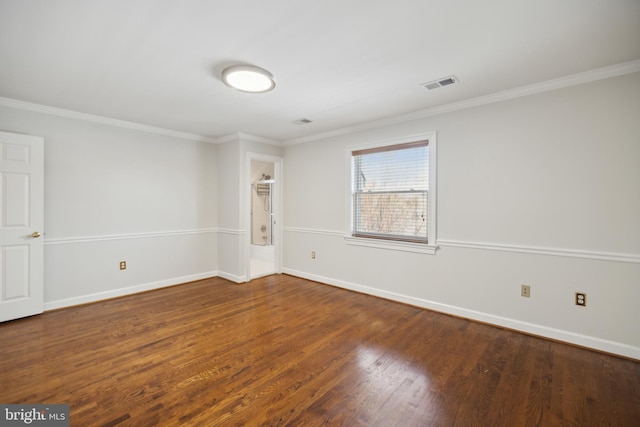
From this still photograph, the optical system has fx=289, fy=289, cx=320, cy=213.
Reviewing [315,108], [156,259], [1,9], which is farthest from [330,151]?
[1,9]

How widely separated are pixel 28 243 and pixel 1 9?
8.43 ft

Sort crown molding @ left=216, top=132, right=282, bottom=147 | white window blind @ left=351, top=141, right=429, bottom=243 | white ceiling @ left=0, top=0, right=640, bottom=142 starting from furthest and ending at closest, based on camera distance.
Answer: crown molding @ left=216, top=132, right=282, bottom=147
white window blind @ left=351, top=141, right=429, bottom=243
white ceiling @ left=0, top=0, right=640, bottom=142

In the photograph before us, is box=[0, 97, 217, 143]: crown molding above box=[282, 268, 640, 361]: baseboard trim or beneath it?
above

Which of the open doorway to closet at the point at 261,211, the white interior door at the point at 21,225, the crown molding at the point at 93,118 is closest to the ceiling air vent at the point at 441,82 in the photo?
the crown molding at the point at 93,118

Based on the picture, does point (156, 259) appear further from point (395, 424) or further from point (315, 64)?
point (395, 424)

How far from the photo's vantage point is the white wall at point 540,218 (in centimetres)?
244

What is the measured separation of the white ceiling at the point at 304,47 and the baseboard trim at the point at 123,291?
2.36 meters

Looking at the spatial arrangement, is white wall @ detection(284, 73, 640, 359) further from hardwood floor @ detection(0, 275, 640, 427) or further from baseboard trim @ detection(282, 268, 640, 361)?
hardwood floor @ detection(0, 275, 640, 427)

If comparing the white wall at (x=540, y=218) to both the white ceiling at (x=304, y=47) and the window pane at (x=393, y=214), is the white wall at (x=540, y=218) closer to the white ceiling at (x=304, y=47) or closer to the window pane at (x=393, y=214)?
the window pane at (x=393, y=214)

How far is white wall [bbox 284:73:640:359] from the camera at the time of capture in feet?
7.99

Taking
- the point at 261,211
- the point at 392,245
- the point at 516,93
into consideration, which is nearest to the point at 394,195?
the point at 392,245

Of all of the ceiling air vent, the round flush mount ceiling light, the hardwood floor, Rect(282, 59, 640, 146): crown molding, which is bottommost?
the hardwood floor

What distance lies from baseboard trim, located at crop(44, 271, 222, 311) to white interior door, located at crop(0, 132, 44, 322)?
208mm

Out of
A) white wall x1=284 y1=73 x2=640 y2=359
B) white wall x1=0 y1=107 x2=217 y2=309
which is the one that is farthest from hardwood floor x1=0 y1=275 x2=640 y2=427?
white wall x1=0 y1=107 x2=217 y2=309
